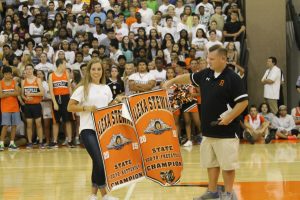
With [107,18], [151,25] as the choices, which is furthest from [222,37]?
[107,18]

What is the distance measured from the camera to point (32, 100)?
15781mm

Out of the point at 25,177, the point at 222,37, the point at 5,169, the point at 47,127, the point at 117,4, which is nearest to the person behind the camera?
the point at 25,177

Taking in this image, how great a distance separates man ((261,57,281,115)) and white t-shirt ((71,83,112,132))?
29.8ft

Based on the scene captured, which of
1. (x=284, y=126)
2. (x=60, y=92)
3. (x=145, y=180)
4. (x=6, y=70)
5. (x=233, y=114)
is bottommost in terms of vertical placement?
(x=284, y=126)

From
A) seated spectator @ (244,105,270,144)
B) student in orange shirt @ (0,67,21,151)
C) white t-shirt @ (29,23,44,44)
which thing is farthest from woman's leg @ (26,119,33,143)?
seated spectator @ (244,105,270,144)

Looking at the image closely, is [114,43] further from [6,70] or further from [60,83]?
[6,70]

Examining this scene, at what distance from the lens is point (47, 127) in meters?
16.1

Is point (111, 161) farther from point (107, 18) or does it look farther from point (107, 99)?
point (107, 18)

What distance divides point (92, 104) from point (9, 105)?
7777 millimetres

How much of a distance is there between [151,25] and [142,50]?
82.3 inches

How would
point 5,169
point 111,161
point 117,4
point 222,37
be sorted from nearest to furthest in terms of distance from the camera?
point 111,161
point 5,169
point 222,37
point 117,4

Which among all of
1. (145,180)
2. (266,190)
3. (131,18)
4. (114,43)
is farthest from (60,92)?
(266,190)

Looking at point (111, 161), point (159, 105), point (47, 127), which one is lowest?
point (47, 127)

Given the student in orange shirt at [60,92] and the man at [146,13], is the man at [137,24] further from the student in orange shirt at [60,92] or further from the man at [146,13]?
the student in orange shirt at [60,92]
